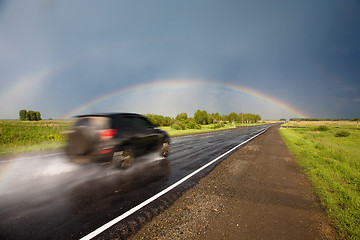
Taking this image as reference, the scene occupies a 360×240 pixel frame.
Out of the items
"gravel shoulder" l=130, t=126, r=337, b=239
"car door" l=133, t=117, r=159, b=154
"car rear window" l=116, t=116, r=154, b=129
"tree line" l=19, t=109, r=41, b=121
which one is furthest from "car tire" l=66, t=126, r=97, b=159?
"tree line" l=19, t=109, r=41, b=121

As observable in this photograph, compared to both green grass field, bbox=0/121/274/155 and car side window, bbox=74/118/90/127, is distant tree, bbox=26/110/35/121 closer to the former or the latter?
green grass field, bbox=0/121/274/155

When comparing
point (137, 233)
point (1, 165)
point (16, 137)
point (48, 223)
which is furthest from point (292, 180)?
point (16, 137)

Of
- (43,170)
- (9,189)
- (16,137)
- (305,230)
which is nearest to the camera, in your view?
(305,230)

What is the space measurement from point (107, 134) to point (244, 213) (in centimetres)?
→ 412

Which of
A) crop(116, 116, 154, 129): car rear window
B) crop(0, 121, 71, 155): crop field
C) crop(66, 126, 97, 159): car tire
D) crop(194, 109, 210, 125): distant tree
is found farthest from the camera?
crop(194, 109, 210, 125): distant tree

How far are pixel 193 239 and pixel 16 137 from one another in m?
17.5

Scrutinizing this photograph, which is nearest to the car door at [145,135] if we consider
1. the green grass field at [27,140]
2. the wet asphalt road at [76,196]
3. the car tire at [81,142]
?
the wet asphalt road at [76,196]

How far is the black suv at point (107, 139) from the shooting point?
4547 mm

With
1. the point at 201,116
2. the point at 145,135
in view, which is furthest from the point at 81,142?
the point at 201,116

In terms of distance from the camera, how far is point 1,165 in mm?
5801

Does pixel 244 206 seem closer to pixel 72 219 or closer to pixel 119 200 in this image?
pixel 119 200

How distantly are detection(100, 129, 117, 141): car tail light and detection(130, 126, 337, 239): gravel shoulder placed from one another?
2841 mm

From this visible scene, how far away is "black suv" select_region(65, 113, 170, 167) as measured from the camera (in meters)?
4.55

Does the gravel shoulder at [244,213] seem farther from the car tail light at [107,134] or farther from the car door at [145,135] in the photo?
the car tail light at [107,134]
